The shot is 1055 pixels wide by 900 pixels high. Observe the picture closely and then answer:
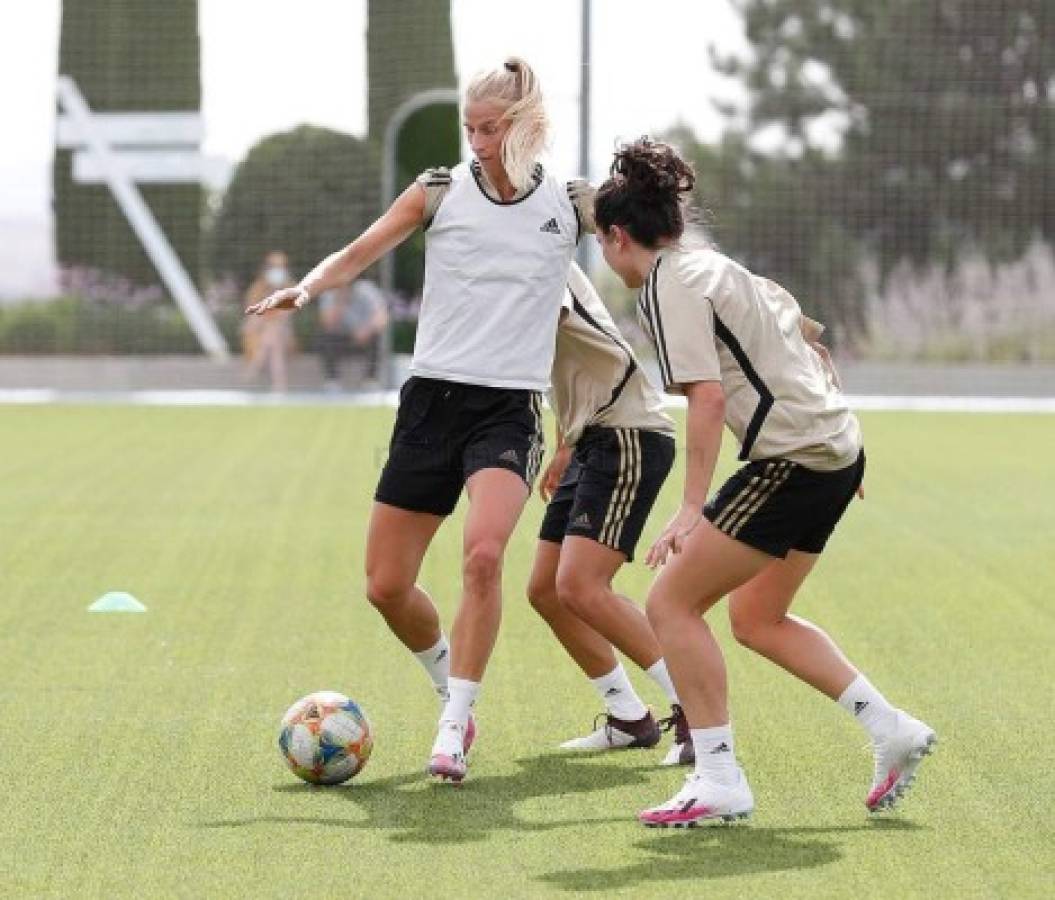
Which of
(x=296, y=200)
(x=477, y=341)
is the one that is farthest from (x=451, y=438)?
(x=296, y=200)

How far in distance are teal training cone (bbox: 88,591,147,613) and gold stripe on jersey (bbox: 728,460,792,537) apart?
5.15 meters

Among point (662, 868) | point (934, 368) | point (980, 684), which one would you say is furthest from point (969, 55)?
point (662, 868)

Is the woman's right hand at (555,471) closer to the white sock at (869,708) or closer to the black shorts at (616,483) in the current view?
the black shorts at (616,483)

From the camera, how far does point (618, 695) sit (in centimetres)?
803

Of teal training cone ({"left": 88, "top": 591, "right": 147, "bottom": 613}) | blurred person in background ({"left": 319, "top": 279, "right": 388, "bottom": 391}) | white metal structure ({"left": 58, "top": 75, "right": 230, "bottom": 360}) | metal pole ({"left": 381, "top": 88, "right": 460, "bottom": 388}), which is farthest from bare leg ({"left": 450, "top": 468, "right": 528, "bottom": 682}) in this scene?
white metal structure ({"left": 58, "top": 75, "right": 230, "bottom": 360})

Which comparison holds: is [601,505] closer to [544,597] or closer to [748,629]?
[544,597]

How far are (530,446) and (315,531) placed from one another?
7.54m

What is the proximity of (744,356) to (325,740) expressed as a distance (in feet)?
5.54

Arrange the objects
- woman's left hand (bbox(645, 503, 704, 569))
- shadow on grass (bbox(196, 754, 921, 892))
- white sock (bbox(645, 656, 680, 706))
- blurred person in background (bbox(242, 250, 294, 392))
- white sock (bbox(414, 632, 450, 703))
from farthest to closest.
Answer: blurred person in background (bbox(242, 250, 294, 392)), white sock (bbox(414, 632, 450, 703)), white sock (bbox(645, 656, 680, 706)), woman's left hand (bbox(645, 503, 704, 569)), shadow on grass (bbox(196, 754, 921, 892))

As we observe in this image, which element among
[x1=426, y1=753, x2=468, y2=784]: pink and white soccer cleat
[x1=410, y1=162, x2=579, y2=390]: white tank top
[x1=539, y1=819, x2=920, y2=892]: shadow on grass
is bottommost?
[x1=426, y1=753, x2=468, y2=784]: pink and white soccer cleat

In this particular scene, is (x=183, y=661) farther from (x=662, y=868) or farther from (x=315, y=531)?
(x=315, y=531)

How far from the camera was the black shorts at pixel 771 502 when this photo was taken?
6.63 meters

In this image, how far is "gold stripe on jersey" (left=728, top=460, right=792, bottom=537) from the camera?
261 inches

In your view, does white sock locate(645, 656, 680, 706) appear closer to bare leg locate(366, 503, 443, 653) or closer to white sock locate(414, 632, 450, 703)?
white sock locate(414, 632, 450, 703)
